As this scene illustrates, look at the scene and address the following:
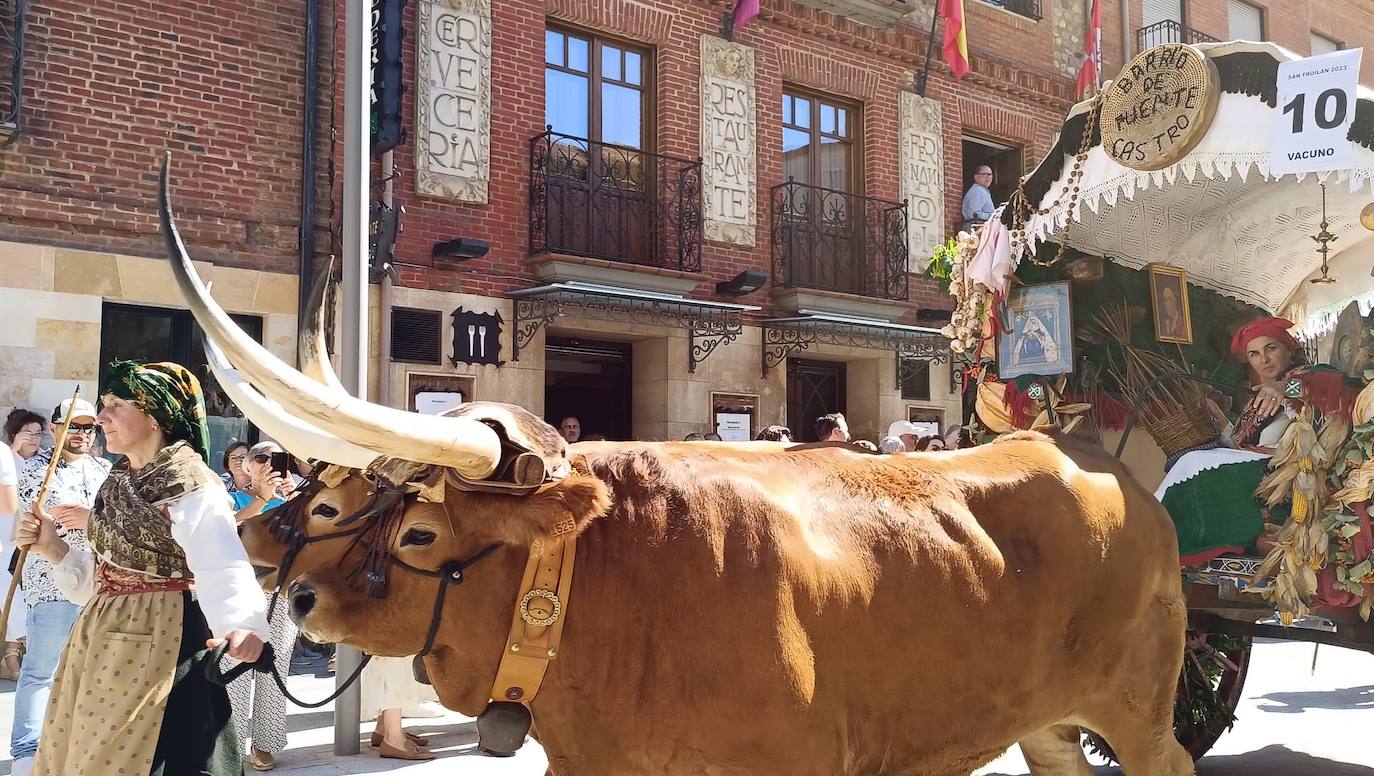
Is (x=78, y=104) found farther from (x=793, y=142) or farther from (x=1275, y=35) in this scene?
(x=1275, y=35)

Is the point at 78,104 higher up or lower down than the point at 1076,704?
higher up

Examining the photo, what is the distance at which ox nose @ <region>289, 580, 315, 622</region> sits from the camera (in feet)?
8.35

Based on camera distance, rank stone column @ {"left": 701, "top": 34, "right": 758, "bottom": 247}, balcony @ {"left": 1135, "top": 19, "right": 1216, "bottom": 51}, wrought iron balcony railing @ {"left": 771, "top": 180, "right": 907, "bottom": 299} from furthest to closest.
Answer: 1. balcony @ {"left": 1135, "top": 19, "right": 1216, "bottom": 51}
2. wrought iron balcony railing @ {"left": 771, "top": 180, "right": 907, "bottom": 299}
3. stone column @ {"left": 701, "top": 34, "right": 758, "bottom": 247}

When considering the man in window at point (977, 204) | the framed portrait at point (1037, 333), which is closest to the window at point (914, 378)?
the man in window at point (977, 204)

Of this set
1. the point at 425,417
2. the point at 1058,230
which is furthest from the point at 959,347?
the point at 425,417

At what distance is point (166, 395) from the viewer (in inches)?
144

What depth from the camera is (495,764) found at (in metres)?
6.26

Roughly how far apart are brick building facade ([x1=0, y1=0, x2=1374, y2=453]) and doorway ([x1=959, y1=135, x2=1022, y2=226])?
0.04 metres

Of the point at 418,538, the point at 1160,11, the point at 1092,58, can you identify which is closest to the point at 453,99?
the point at 1092,58

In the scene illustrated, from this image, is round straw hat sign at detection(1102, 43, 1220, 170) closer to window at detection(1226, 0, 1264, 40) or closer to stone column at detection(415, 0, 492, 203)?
stone column at detection(415, 0, 492, 203)

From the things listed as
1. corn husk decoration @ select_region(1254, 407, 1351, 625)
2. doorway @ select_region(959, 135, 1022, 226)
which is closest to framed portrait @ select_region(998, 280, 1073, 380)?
corn husk decoration @ select_region(1254, 407, 1351, 625)

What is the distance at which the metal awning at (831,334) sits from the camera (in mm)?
13289

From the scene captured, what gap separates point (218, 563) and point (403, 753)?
11.0 ft

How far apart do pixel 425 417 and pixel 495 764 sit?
4401 millimetres
